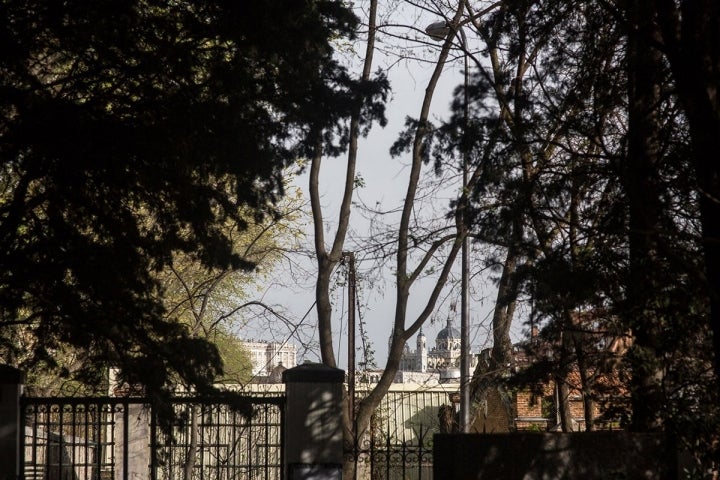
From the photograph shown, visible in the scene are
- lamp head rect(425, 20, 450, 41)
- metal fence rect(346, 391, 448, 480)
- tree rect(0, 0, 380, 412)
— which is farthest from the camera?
lamp head rect(425, 20, 450, 41)

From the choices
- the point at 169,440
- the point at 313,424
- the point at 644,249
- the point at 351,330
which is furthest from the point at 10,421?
the point at 644,249

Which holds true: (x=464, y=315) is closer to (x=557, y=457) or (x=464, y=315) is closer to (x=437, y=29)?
(x=437, y=29)

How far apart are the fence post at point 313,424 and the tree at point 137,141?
0.95 meters

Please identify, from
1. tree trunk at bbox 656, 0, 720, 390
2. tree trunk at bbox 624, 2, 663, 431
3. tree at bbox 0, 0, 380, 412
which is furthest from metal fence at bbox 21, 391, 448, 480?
tree trunk at bbox 656, 0, 720, 390

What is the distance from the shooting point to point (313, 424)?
1034cm

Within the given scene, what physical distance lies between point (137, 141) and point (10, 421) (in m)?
Result: 3.44

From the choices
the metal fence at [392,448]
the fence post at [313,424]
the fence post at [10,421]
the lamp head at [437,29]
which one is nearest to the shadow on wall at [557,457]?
the metal fence at [392,448]

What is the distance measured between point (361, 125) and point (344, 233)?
17.8 ft

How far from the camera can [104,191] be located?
1010 cm

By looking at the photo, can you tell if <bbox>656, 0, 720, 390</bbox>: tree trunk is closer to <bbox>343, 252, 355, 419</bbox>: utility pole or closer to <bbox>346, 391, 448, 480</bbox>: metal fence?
<bbox>346, 391, 448, 480</bbox>: metal fence

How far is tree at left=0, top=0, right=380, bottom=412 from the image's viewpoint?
30.0 ft

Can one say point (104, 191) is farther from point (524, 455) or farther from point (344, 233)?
point (344, 233)

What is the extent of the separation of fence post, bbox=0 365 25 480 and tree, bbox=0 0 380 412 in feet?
1.46

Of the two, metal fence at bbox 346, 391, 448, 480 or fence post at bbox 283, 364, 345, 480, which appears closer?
fence post at bbox 283, 364, 345, 480
